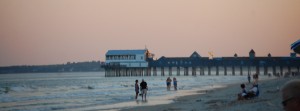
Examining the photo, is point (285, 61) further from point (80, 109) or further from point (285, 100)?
point (285, 100)

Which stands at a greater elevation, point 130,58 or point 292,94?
point 130,58

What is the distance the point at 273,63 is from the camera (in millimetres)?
95188

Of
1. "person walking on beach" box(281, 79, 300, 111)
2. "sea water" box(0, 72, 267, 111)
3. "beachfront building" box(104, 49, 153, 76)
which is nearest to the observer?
"person walking on beach" box(281, 79, 300, 111)

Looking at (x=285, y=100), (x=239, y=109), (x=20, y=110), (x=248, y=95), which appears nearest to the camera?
(x=285, y=100)

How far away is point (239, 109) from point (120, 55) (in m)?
82.6

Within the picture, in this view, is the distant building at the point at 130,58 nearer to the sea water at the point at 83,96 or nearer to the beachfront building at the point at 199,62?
the beachfront building at the point at 199,62

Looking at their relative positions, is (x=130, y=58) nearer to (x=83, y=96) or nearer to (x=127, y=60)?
(x=127, y=60)

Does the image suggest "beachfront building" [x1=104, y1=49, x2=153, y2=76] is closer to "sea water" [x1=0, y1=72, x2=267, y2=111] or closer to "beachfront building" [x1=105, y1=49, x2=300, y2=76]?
"beachfront building" [x1=105, y1=49, x2=300, y2=76]

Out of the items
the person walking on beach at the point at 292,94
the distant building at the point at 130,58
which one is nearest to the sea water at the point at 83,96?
the person walking on beach at the point at 292,94

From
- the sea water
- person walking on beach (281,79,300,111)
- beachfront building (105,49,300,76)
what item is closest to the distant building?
beachfront building (105,49,300,76)

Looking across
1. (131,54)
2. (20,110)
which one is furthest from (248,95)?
(131,54)

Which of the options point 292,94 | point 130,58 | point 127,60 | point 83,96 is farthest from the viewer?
point 127,60

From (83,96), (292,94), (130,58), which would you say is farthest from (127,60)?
(292,94)

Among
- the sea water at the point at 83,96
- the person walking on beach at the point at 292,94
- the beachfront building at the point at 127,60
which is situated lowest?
the sea water at the point at 83,96
